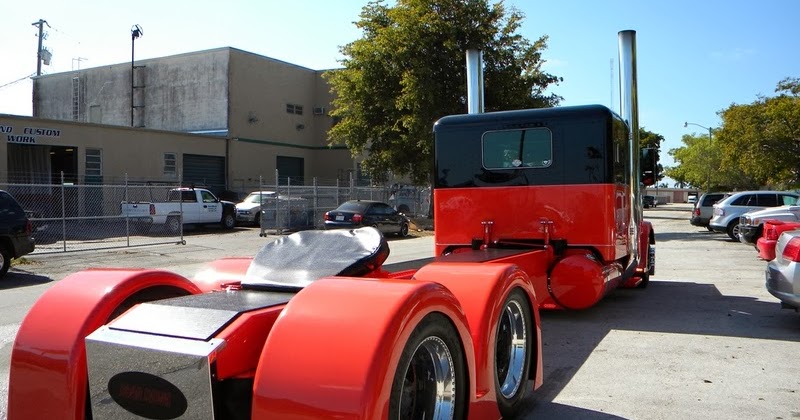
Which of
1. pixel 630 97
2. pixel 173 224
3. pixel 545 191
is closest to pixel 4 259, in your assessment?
pixel 545 191

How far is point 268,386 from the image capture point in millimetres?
2633

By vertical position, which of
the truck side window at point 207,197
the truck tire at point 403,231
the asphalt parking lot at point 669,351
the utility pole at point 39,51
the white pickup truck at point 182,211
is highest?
the utility pole at point 39,51

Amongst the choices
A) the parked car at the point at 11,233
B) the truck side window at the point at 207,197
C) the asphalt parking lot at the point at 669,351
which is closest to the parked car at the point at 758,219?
the asphalt parking lot at the point at 669,351

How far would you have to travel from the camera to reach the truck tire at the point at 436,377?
315cm

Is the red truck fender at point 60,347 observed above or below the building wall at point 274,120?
below

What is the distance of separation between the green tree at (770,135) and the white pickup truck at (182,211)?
2963 cm

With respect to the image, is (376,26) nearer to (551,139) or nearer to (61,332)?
(551,139)

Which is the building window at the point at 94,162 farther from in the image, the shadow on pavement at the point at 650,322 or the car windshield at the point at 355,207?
the shadow on pavement at the point at 650,322

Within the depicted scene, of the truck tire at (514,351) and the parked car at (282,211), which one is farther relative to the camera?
the parked car at (282,211)

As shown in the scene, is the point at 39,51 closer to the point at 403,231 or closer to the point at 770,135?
the point at 403,231

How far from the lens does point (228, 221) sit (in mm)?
27312

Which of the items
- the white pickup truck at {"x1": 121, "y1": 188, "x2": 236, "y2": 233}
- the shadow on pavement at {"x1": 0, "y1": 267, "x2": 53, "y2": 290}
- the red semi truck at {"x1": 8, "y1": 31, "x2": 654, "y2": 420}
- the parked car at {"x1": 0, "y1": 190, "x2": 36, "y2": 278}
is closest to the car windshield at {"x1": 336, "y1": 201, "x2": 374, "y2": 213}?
the white pickup truck at {"x1": 121, "y1": 188, "x2": 236, "y2": 233}

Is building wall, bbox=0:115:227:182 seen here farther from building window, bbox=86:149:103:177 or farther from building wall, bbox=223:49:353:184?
building wall, bbox=223:49:353:184

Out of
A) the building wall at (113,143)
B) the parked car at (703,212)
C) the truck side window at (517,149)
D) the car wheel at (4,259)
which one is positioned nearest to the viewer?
the truck side window at (517,149)
